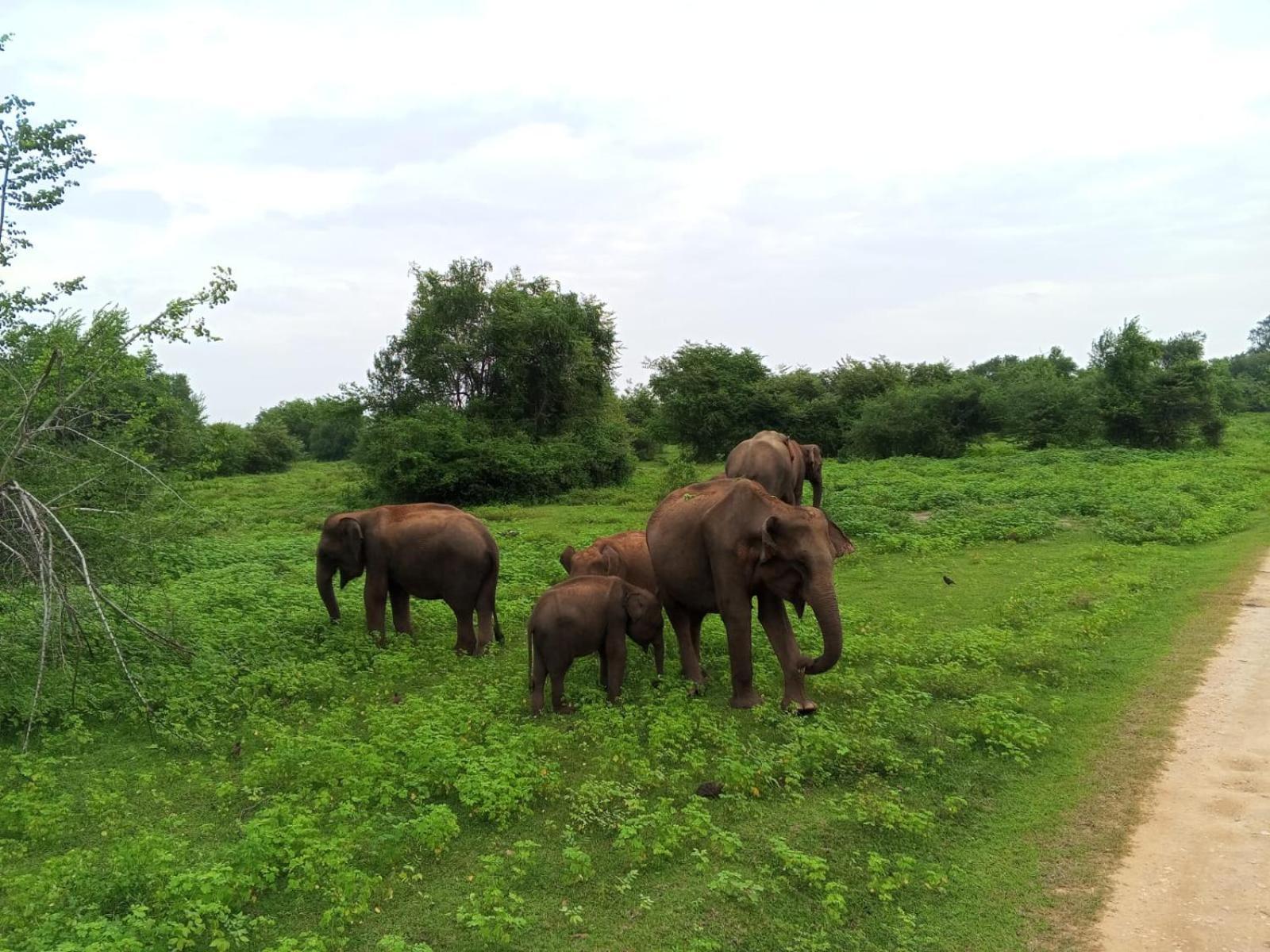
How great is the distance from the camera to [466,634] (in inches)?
426

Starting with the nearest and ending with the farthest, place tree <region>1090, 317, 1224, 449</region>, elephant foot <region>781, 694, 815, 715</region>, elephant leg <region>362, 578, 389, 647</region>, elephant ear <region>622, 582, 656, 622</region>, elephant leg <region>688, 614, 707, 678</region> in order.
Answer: elephant foot <region>781, 694, 815, 715</region>
elephant ear <region>622, 582, 656, 622</region>
elephant leg <region>688, 614, 707, 678</region>
elephant leg <region>362, 578, 389, 647</region>
tree <region>1090, 317, 1224, 449</region>

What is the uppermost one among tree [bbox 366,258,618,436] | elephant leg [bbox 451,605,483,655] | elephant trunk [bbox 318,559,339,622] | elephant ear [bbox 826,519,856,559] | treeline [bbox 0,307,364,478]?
tree [bbox 366,258,618,436]

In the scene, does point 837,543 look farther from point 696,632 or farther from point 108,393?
point 108,393

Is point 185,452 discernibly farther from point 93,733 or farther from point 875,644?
point 875,644

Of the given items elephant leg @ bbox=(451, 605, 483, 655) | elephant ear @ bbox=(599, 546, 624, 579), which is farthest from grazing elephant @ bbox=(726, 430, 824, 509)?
elephant leg @ bbox=(451, 605, 483, 655)

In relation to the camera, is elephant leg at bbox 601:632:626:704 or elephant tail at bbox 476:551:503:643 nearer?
elephant leg at bbox 601:632:626:704

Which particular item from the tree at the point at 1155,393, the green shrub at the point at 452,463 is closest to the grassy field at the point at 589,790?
the green shrub at the point at 452,463

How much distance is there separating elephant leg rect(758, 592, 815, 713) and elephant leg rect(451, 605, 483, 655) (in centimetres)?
373

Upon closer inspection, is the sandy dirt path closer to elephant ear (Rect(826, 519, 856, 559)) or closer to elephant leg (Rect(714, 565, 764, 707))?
elephant ear (Rect(826, 519, 856, 559))

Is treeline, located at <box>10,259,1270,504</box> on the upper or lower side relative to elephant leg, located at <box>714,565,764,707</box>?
upper

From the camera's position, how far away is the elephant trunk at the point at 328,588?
11750 millimetres

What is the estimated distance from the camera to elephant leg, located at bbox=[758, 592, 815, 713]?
26.6 ft

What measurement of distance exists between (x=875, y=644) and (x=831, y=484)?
1527 cm

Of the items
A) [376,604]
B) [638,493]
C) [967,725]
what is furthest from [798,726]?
[638,493]
